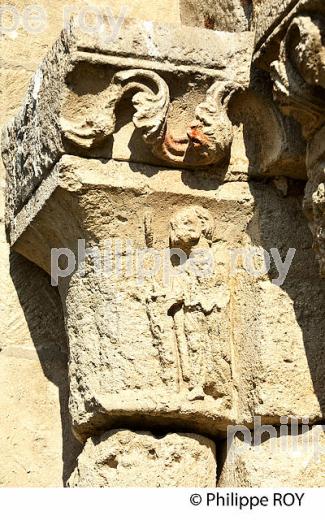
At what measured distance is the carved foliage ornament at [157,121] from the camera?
10.7 feet

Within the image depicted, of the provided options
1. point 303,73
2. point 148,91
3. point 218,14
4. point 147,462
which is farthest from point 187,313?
point 218,14

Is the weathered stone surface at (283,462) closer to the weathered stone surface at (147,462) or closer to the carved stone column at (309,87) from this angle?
the weathered stone surface at (147,462)

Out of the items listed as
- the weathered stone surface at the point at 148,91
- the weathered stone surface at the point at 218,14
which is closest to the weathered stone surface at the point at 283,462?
the weathered stone surface at the point at 148,91

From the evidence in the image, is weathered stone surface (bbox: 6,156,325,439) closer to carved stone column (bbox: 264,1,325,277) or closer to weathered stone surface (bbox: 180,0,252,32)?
carved stone column (bbox: 264,1,325,277)

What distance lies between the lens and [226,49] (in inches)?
130

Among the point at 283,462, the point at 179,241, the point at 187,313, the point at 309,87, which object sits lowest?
the point at 283,462

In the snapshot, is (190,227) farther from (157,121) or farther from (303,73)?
(303,73)

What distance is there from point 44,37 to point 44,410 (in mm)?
964

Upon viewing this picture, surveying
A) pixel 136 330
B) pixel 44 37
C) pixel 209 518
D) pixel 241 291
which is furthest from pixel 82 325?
pixel 44 37

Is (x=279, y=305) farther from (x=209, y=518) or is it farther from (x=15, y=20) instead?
(x=15, y=20)

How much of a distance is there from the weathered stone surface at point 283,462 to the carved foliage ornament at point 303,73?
2.14ft

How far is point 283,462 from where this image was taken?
3230 mm

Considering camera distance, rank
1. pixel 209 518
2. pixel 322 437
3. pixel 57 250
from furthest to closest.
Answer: pixel 57 250, pixel 322 437, pixel 209 518

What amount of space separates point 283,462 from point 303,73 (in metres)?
0.83
